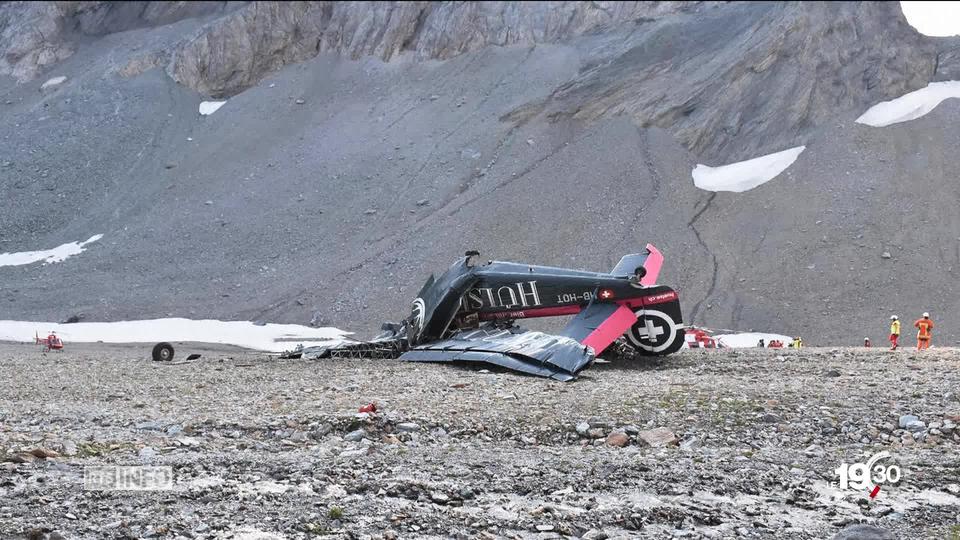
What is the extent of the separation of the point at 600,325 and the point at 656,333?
1479 mm

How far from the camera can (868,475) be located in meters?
10.7

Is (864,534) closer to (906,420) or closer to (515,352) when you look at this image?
(906,420)

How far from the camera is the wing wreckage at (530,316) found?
1980 centimetres

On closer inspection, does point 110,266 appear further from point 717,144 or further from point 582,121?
point 717,144

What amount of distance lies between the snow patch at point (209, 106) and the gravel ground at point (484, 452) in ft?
189

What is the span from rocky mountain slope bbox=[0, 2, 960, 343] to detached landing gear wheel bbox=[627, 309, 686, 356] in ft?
80.6

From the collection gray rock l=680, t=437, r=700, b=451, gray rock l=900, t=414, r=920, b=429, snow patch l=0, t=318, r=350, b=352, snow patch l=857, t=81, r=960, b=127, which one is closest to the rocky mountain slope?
snow patch l=857, t=81, r=960, b=127

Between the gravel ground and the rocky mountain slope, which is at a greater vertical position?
the rocky mountain slope

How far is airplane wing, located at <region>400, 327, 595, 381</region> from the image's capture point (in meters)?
18.7

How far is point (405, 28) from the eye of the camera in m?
78.8

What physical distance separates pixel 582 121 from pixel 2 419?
55.0 m

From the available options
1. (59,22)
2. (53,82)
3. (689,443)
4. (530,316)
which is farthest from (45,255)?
(689,443)

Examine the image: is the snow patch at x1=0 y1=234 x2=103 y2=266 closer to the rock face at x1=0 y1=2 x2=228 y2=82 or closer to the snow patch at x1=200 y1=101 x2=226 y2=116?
the snow patch at x1=200 y1=101 x2=226 y2=116

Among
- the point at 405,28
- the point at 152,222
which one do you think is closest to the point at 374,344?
the point at 152,222
